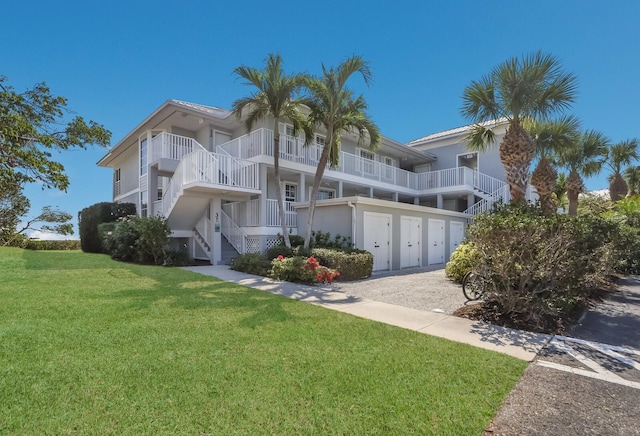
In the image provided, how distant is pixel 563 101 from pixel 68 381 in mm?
13113

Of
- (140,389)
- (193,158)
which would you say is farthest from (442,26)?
(140,389)

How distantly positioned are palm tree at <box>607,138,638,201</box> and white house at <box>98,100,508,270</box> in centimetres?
644

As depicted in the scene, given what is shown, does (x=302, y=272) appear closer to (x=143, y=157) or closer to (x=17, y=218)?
(x=143, y=157)

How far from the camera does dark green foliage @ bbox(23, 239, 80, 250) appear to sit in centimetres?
2076

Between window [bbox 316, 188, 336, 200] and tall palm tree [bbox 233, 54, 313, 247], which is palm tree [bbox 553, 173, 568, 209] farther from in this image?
tall palm tree [bbox 233, 54, 313, 247]

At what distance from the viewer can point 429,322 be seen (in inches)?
237

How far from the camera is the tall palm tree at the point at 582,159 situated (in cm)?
1644

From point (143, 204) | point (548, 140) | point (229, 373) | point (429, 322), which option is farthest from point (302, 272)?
point (143, 204)

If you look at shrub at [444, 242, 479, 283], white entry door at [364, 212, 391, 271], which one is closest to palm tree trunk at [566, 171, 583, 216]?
shrub at [444, 242, 479, 283]

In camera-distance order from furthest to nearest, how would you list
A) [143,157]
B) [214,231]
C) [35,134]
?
1. [143,157]
2. [214,231]
3. [35,134]

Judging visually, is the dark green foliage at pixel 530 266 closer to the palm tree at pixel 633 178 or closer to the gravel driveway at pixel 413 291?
the gravel driveway at pixel 413 291

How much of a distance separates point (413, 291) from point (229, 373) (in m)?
6.57

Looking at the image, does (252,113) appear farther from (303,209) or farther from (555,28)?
(555,28)

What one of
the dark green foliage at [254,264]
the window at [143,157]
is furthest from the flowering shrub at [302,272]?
the window at [143,157]
